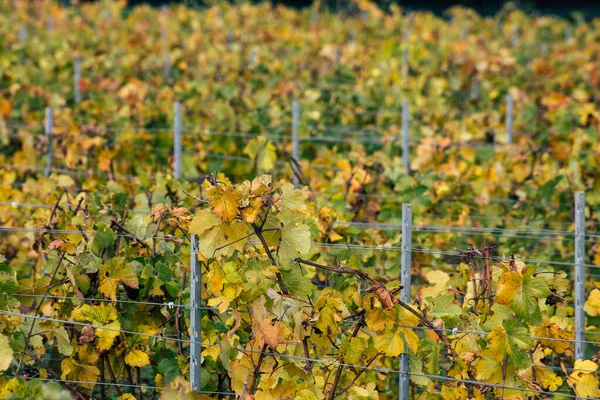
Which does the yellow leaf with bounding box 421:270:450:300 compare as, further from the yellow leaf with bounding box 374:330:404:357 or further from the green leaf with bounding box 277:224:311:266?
the green leaf with bounding box 277:224:311:266

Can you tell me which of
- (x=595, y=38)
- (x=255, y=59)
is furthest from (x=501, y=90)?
(x=595, y=38)

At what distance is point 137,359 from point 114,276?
34 centimetres

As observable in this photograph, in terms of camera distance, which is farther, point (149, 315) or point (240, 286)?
point (149, 315)

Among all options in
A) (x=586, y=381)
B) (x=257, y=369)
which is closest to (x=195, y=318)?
(x=257, y=369)

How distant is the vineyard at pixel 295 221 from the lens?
12.0 ft

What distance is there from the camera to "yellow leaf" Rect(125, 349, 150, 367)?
4.05 meters

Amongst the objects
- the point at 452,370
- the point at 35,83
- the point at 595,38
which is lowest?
the point at 452,370

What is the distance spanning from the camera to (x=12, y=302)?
3957 millimetres

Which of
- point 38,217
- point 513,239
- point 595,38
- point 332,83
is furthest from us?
point 595,38

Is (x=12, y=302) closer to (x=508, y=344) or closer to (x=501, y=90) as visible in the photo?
(x=508, y=344)

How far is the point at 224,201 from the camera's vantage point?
135 inches

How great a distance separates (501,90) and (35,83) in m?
4.49

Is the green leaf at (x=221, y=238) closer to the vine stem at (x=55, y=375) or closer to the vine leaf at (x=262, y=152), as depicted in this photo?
the vine stem at (x=55, y=375)

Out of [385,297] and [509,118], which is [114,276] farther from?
[509,118]
